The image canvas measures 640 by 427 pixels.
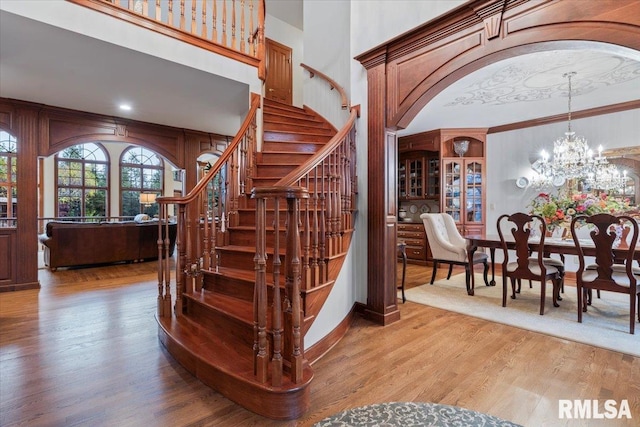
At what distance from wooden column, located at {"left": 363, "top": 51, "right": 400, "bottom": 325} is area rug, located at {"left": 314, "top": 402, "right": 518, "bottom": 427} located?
4.00ft

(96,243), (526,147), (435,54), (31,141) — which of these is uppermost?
(435,54)

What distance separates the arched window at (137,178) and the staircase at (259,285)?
26.2ft

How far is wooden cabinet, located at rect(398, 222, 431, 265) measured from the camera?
19.8 ft

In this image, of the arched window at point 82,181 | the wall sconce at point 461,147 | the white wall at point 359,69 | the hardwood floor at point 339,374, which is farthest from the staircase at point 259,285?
the arched window at point 82,181

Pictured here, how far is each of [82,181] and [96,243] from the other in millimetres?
A: 4943

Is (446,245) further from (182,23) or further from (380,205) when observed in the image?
(182,23)

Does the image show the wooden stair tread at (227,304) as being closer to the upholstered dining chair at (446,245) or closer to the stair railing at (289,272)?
the stair railing at (289,272)

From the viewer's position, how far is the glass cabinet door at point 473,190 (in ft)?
19.7

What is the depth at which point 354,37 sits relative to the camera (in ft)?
10.7

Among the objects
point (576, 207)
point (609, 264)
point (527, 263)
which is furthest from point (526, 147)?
point (609, 264)

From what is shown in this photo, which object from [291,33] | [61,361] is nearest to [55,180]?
[291,33]

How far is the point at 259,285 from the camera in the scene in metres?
1.67

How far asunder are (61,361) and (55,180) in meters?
8.88

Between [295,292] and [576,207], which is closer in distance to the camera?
[295,292]
